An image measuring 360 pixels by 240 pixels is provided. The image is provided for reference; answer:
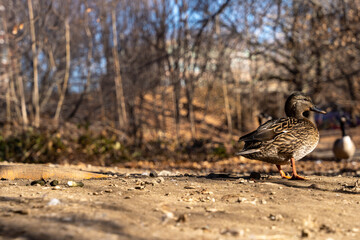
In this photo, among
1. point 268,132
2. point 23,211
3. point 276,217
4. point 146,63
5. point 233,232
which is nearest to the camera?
point 233,232

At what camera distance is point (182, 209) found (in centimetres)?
322

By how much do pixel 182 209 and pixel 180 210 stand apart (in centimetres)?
4

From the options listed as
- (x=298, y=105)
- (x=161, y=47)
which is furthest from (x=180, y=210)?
(x=161, y=47)

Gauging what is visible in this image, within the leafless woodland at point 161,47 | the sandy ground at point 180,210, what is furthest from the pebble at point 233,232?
the leafless woodland at point 161,47

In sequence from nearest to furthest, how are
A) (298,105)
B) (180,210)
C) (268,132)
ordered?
1. (180,210)
2. (268,132)
3. (298,105)

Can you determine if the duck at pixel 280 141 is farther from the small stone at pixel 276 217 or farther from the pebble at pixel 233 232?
the pebble at pixel 233 232

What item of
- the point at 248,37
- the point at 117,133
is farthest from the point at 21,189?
the point at 248,37

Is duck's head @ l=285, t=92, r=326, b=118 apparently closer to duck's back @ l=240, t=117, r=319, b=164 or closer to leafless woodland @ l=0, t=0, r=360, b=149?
duck's back @ l=240, t=117, r=319, b=164

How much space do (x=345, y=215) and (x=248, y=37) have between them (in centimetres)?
891

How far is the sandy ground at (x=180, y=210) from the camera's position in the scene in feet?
8.37

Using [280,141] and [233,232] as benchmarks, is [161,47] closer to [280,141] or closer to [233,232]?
[280,141]

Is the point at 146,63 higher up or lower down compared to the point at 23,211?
higher up

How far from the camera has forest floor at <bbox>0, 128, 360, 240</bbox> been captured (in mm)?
2555

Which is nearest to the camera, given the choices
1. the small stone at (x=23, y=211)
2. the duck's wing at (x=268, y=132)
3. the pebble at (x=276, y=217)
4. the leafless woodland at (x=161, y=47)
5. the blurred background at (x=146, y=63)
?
the small stone at (x=23, y=211)
